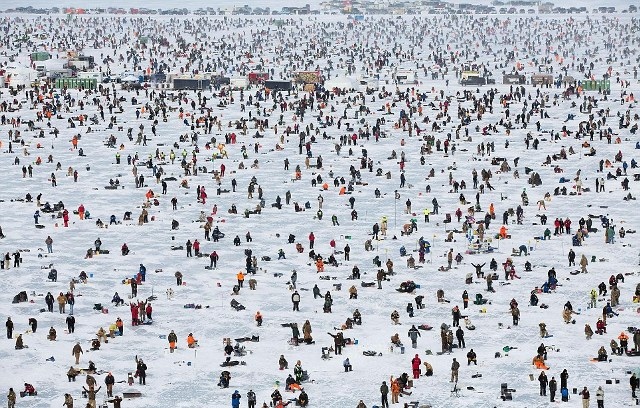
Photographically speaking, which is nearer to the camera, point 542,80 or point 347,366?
point 347,366

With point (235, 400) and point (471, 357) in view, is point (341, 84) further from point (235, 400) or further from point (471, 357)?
point (235, 400)

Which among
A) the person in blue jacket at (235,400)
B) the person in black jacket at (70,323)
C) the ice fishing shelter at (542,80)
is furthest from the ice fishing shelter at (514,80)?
the person in blue jacket at (235,400)

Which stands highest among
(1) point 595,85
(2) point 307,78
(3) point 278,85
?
(2) point 307,78

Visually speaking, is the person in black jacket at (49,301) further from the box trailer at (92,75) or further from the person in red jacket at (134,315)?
the box trailer at (92,75)

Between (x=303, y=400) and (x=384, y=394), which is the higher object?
(x=384, y=394)

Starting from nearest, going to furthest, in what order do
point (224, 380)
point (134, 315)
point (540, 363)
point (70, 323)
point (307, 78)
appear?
point (224, 380) → point (540, 363) → point (70, 323) → point (134, 315) → point (307, 78)

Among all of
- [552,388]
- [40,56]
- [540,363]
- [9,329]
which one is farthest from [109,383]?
[40,56]

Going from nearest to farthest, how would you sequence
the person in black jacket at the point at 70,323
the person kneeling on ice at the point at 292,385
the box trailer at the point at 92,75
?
the person kneeling on ice at the point at 292,385
the person in black jacket at the point at 70,323
the box trailer at the point at 92,75

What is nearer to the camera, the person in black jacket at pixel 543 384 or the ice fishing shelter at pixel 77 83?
the person in black jacket at pixel 543 384

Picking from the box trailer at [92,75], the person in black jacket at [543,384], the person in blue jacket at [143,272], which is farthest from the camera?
the box trailer at [92,75]
